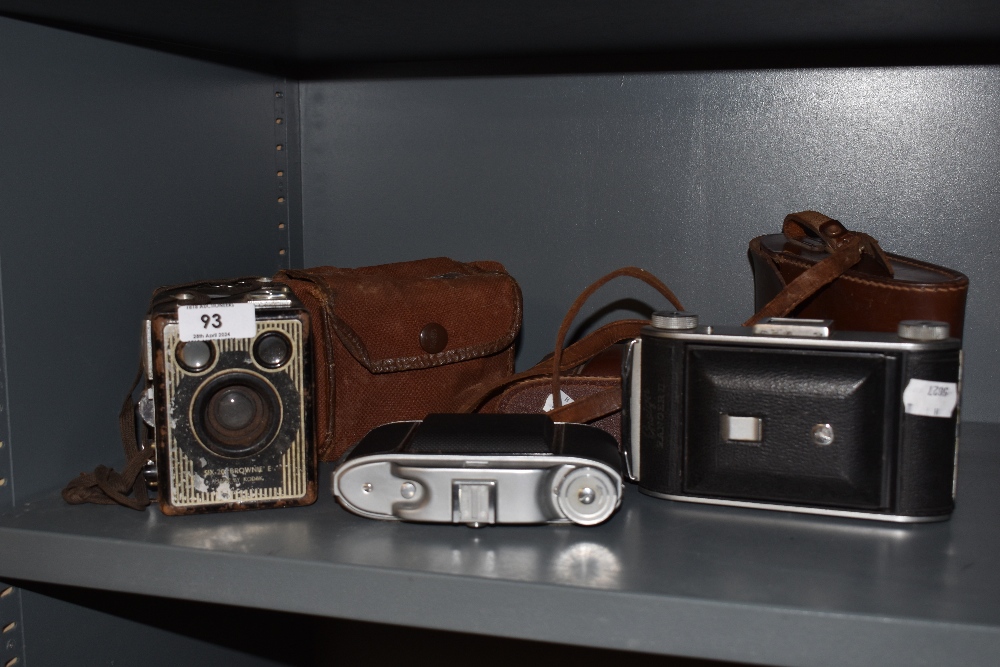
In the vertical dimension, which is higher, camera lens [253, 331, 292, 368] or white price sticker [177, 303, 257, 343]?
white price sticker [177, 303, 257, 343]

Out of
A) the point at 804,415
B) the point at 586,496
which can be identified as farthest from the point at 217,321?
the point at 804,415

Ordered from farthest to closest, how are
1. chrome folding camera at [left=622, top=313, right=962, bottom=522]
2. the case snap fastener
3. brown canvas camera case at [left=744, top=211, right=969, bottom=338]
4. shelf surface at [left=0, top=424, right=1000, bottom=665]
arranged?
the case snap fastener, brown canvas camera case at [left=744, top=211, right=969, bottom=338], chrome folding camera at [left=622, top=313, right=962, bottom=522], shelf surface at [left=0, top=424, right=1000, bottom=665]

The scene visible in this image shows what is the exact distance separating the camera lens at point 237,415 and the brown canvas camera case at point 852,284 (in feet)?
1.24

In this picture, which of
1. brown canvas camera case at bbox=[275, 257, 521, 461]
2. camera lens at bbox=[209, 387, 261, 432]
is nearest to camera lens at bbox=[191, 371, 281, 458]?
camera lens at bbox=[209, 387, 261, 432]

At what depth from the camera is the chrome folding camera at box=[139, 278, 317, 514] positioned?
2.03 ft

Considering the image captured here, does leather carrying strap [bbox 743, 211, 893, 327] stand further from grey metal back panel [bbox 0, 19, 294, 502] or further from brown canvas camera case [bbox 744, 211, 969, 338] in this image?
grey metal back panel [bbox 0, 19, 294, 502]

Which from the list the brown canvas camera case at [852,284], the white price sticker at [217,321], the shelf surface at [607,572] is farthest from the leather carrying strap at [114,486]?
the brown canvas camera case at [852,284]

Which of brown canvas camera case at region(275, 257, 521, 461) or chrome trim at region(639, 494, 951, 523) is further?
brown canvas camera case at region(275, 257, 521, 461)

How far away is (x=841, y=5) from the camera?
68cm

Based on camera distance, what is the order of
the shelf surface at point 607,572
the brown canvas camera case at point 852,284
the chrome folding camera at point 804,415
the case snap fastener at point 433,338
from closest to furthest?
the shelf surface at point 607,572
the chrome folding camera at point 804,415
the brown canvas camera case at point 852,284
the case snap fastener at point 433,338

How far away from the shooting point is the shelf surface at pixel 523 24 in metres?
0.68

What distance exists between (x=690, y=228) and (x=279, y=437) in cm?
53

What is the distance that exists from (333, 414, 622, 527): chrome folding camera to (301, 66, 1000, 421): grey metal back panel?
0.42 meters

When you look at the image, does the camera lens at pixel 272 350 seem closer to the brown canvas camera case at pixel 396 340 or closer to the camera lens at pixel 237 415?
the camera lens at pixel 237 415
